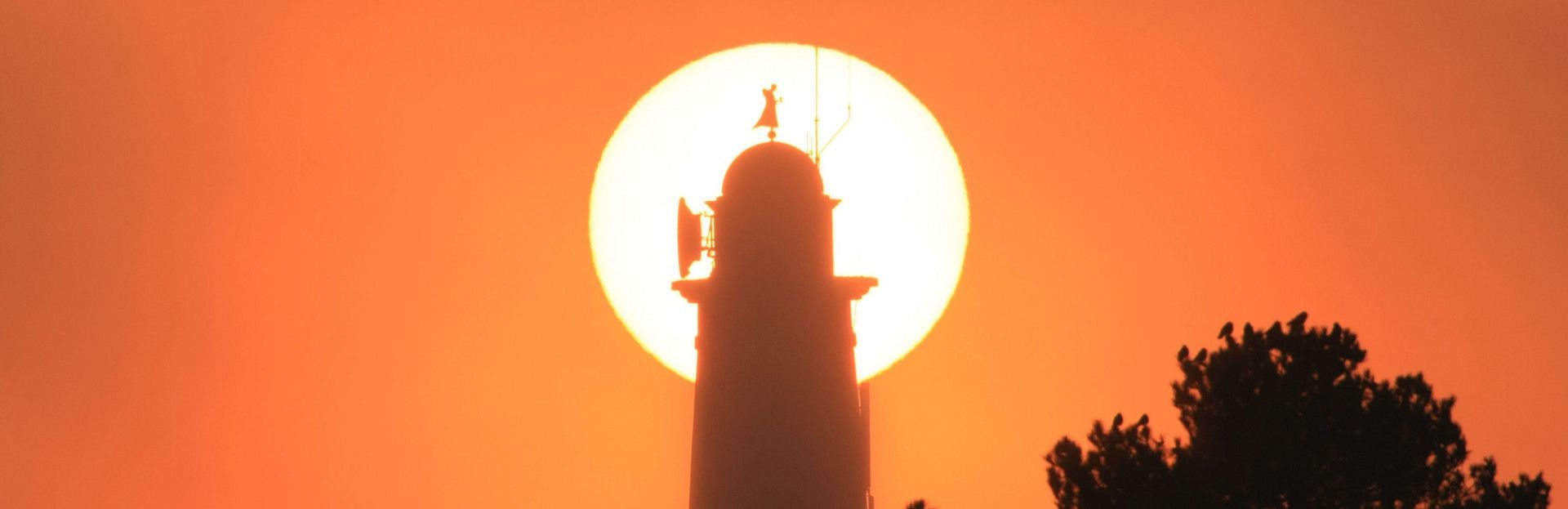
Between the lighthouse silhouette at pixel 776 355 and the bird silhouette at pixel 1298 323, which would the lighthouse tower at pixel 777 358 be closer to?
the lighthouse silhouette at pixel 776 355

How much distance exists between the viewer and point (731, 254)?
47281mm

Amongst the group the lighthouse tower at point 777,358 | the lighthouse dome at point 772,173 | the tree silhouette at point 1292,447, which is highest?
the lighthouse dome at point 772,173

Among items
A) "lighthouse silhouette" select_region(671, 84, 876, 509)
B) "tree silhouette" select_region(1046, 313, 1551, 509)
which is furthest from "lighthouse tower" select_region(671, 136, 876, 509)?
"tree silhouette" select_region(1046, 313, 1551, 509)

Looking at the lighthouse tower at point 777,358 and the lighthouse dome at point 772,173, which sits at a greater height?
the lighthouse dome at point 772,173

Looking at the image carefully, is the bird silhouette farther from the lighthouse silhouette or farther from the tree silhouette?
the lighthouse silhouette

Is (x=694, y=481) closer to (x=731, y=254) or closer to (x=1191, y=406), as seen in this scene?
(x=731, y=254)

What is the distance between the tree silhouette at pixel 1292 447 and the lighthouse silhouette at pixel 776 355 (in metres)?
6.82

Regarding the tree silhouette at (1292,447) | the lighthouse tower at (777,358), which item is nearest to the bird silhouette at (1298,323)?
the tree silhouette at (1292,447)

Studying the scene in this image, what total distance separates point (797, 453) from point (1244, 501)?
9595 millimetres

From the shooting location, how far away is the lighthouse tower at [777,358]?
4666 centimetres

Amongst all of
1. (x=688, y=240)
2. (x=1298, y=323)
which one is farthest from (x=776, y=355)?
(x=1298, y=323)

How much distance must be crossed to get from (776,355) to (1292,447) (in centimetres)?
1041

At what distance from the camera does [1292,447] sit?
39.3m

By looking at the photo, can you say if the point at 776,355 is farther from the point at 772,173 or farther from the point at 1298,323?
the point at 1298,323
